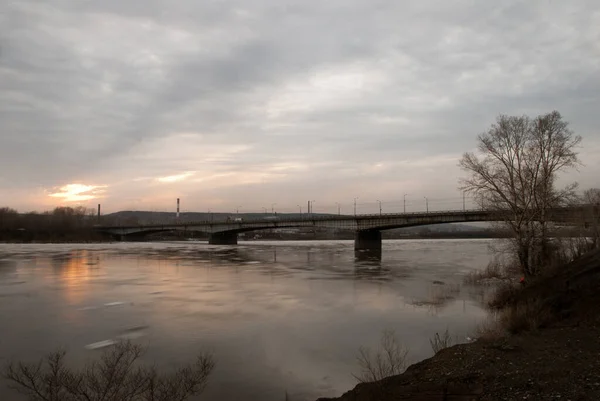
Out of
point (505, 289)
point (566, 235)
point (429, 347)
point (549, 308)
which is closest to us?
point (429, 347)

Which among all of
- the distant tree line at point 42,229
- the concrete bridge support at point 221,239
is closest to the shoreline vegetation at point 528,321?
the concrete bridge support at point 221,239

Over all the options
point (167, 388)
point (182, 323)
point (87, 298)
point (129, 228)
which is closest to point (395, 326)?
point (182, 323)

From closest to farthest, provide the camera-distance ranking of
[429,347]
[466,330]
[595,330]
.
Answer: [595,330]
[429,347]
[466,330]

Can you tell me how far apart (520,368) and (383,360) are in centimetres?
450

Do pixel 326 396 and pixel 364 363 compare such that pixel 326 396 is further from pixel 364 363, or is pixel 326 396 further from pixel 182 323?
pixel 182 323

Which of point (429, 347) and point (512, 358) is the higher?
point (512, 358)

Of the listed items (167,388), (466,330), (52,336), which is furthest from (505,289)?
(52,336)

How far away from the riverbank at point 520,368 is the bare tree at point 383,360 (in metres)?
0.90

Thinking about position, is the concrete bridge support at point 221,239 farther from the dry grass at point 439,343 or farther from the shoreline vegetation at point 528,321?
the dry grass at point 439,343

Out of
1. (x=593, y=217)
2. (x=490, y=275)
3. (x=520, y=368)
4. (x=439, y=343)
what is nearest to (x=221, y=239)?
(x=490, y=275)

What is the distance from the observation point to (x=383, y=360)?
13.7 meters

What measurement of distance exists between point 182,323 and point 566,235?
31882 mm

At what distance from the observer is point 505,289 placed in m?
26.0

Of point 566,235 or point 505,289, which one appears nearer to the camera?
point 505,289
